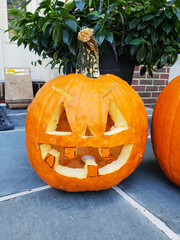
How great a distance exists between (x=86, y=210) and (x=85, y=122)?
0.95 feet

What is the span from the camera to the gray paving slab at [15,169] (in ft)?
2.54

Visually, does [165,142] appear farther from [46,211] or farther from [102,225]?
[46,211]

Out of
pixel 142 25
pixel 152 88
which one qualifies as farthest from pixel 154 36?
pixel 152 88

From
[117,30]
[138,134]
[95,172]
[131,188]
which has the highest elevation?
[117,30]

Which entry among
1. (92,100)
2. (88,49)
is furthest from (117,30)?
(92,100)

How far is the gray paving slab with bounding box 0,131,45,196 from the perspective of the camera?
774 millimetres

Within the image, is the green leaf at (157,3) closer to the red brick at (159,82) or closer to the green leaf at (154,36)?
the green leaf at (154,36)

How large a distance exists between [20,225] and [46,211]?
0.09 meters

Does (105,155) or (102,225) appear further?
(105,155)

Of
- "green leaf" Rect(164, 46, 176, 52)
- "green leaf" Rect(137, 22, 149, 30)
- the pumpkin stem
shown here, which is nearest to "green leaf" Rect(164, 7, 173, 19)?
"green leaf" Rect(137, 22, 149, 30)

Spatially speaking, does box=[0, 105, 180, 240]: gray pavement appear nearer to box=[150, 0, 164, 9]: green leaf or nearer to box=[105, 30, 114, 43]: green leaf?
→ box=[105, 30, 114, 43]: green leaf

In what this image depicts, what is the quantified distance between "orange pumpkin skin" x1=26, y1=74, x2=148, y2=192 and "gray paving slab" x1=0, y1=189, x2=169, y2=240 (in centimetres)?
5

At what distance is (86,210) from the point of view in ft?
2.10

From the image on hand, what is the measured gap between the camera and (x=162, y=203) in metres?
0.68
